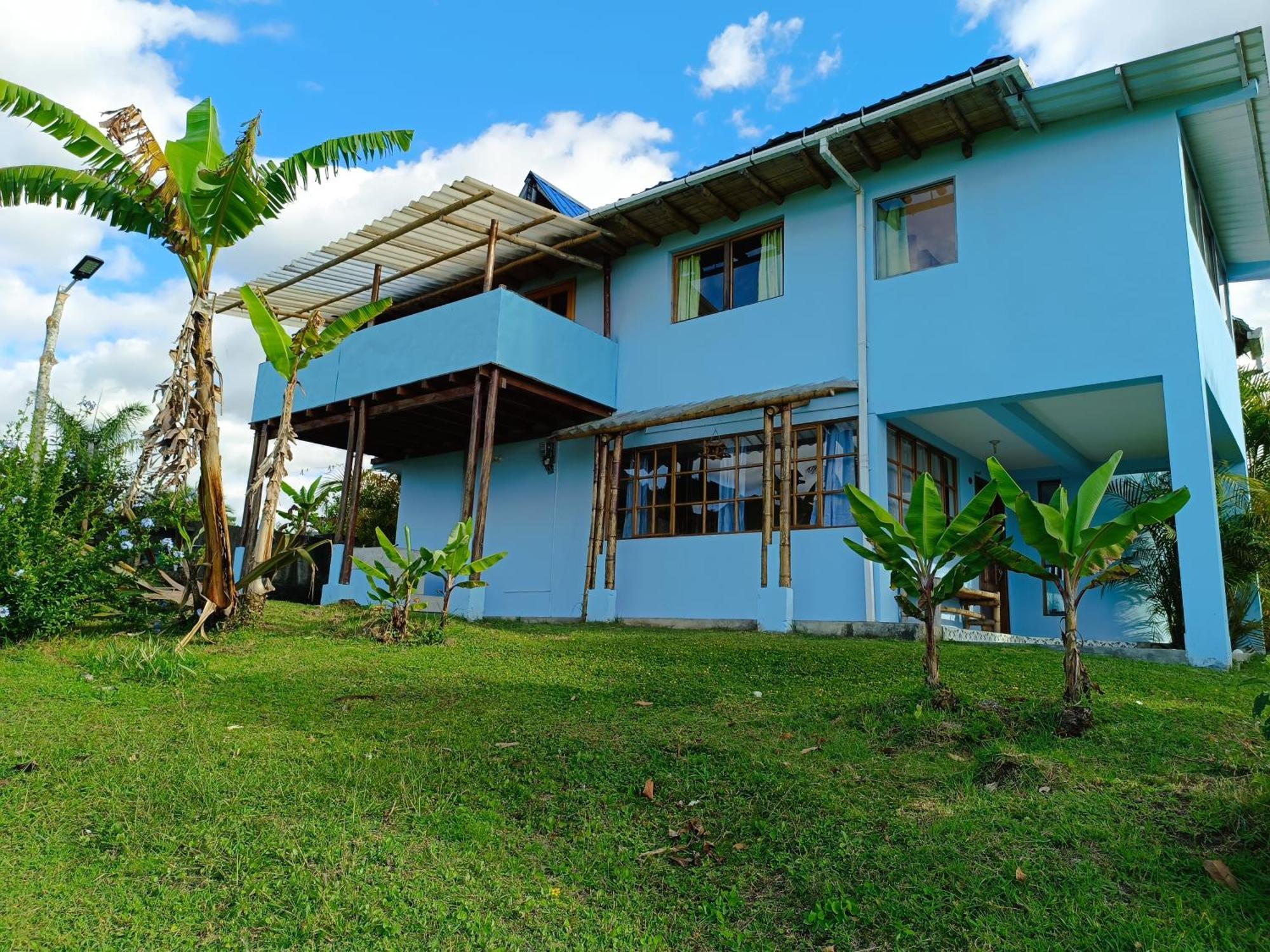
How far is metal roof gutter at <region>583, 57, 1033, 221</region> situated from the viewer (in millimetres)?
9414

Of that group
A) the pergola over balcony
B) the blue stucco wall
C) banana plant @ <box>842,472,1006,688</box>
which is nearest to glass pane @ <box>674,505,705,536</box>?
the blue stucco wall

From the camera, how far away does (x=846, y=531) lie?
35.1 ft

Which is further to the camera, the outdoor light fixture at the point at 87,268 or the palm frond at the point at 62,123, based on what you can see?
the outdoor light fixture at the point at 87,268

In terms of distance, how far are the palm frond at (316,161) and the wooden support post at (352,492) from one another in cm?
584

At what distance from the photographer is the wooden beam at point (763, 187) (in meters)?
11.5

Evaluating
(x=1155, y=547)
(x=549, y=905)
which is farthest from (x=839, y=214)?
(x=549, y=905)

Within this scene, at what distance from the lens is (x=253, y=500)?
40.3 feet

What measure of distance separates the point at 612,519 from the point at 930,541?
7031 mm

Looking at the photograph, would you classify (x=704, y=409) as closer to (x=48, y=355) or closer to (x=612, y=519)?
(x=612, y=519)

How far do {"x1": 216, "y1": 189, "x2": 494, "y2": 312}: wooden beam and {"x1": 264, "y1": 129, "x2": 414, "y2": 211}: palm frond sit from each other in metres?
3.05

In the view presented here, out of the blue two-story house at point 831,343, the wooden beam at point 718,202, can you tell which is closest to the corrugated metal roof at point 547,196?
the blue two-story house at point 831,343

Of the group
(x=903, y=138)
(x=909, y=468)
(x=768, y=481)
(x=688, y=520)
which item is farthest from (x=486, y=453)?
(x=903, y=138)

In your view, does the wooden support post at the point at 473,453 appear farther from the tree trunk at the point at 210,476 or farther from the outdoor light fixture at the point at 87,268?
the outdoor light fixture at the point at 87,268

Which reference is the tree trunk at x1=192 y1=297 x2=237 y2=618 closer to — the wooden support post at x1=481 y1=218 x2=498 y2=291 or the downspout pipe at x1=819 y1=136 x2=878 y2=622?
the wooden support post at x1=481 y1=218 x2=498 y2=291
